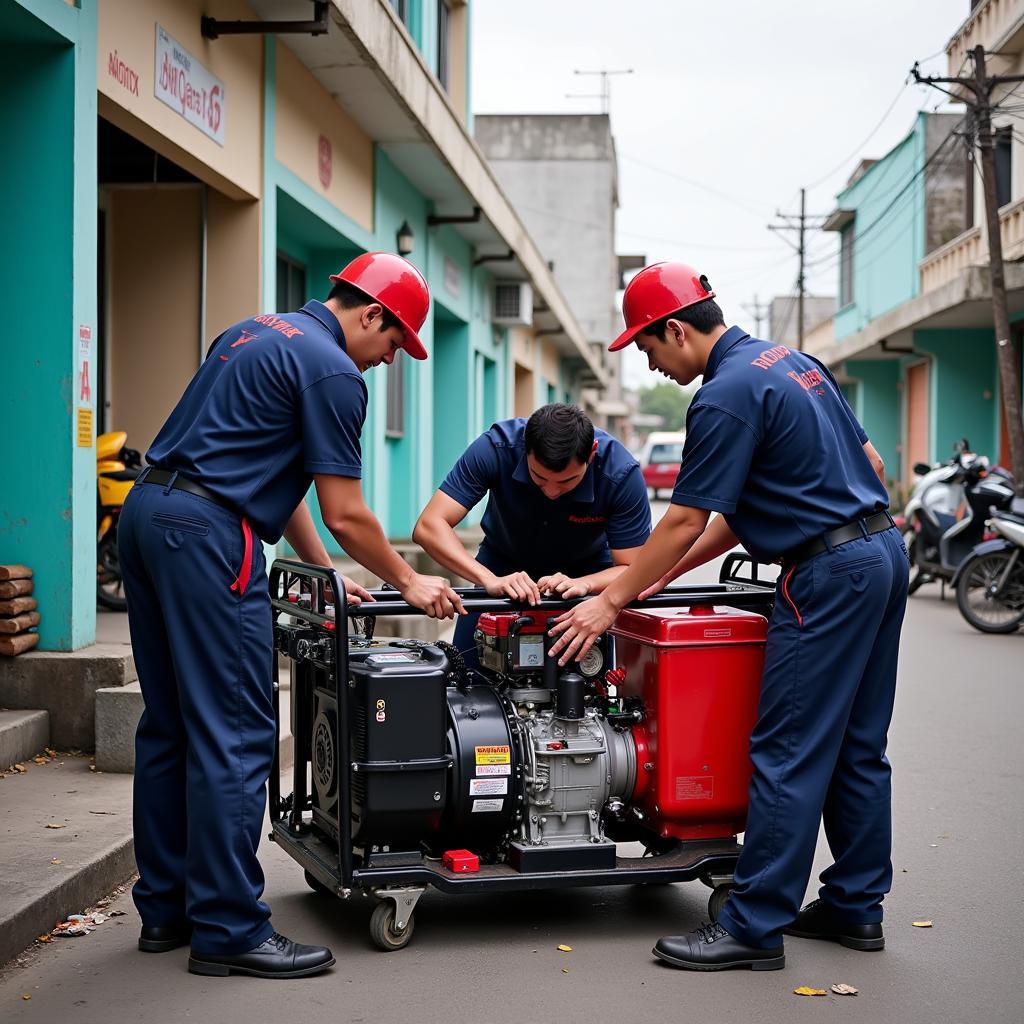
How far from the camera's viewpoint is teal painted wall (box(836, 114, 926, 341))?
33.1 meters

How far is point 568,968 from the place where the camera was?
4215 millimetres

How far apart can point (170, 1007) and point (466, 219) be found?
544 inches

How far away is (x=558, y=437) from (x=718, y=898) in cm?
168

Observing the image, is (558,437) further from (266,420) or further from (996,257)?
(996,257)

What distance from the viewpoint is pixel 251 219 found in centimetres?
995

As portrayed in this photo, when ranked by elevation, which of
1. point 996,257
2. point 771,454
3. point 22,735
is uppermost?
point 996,257

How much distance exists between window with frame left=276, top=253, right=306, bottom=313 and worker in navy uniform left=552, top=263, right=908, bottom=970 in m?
8.77

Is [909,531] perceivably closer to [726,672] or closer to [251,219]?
[251,219]

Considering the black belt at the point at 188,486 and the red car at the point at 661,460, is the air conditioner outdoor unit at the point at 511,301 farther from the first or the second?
the red car at the point at 661,460

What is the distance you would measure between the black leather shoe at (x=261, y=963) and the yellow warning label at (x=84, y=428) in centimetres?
318

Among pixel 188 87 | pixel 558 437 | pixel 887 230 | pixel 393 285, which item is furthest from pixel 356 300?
pixel 887 230

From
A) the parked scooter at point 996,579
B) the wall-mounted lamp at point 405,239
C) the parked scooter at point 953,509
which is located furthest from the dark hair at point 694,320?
the wall-mounted lamp at point 405,239

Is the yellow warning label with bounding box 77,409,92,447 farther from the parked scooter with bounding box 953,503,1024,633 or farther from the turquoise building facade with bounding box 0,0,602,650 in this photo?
the parked scooter with bounding box 953,503,1024,633

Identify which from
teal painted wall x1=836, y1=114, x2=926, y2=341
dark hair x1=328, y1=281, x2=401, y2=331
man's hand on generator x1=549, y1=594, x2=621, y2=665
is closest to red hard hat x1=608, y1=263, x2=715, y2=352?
dark hair x1=328, y1=281, x2=401, y2=331
